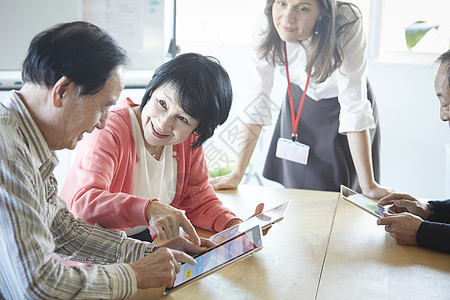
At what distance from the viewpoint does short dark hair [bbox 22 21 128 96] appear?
2.92ft

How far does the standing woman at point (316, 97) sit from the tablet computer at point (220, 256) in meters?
0.71

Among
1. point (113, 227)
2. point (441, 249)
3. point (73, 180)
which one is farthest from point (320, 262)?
point (73, 180)

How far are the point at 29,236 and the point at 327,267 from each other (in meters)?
0.69

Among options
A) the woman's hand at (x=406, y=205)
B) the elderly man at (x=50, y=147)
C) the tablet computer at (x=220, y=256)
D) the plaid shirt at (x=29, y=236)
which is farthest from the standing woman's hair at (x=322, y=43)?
the plaid shirt at (x=29, y=236)

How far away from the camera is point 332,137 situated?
7.14 feet

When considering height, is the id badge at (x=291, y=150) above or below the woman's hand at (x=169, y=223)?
below

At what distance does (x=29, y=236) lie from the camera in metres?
0.81

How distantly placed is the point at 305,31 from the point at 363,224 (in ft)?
2.64

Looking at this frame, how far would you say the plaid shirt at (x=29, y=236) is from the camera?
0.80m

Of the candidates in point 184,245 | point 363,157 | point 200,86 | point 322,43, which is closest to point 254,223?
point 184,245

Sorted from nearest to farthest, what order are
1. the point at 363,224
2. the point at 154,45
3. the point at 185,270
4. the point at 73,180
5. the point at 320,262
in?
1. the point at 185,270
2. the point at 320,262
3. the point at 73,180
4. the point at 363,224
5. the point at 154,45

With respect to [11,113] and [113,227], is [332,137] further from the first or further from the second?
[11,113]

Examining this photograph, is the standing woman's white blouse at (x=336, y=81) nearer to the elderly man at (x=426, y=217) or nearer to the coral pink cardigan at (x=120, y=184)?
the elderly man at (x=426, y=217)

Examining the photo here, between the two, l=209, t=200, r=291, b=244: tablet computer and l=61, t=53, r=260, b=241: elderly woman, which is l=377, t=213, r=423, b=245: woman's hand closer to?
l=209, t=200, r=291, b=244: tablet computer
